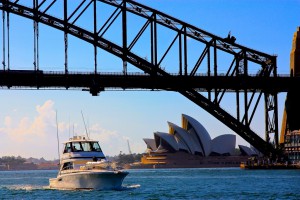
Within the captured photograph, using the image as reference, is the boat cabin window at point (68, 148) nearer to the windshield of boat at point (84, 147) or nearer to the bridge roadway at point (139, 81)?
the windshield of boat at point (84, 147)

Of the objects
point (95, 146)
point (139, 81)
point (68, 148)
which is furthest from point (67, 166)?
point (139, 81)

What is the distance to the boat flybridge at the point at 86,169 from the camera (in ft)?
229

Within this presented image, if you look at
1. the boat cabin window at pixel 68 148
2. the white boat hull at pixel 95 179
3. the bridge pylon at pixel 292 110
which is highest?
the bridge pylon at pixel 292 110

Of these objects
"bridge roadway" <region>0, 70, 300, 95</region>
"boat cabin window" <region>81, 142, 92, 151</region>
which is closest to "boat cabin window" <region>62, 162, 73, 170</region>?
"boat cabin window" <region>81, 142, 92, 151</region>

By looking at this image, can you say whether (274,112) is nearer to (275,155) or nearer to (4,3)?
(275,155)

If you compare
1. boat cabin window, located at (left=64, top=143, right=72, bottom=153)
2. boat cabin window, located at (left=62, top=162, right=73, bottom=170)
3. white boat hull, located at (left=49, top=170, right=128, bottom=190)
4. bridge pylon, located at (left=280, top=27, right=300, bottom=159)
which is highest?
bridge pylon, located at (left=280, top=27, right=300, bottom=159)

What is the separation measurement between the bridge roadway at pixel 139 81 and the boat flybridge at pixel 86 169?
44.7 metres

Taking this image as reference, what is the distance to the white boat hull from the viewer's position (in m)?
69.4

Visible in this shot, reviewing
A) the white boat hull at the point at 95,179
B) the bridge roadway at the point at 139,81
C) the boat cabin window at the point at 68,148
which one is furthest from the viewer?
the bridge roadway at the point at 139,81

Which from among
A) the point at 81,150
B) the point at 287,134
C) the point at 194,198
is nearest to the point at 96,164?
the point at 81,150

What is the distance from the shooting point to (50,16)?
387ft

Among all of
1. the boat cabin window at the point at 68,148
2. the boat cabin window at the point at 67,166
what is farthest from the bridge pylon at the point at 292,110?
the boat cabin window at the point at 67,166

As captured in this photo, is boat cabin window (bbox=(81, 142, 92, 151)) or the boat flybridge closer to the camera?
the boat flybridge

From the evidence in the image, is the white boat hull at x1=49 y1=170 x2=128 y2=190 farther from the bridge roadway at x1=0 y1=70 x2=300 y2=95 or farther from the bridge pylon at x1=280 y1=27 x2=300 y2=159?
the bridge pylon at x1=280 y1=27 x2=300 y2=159
